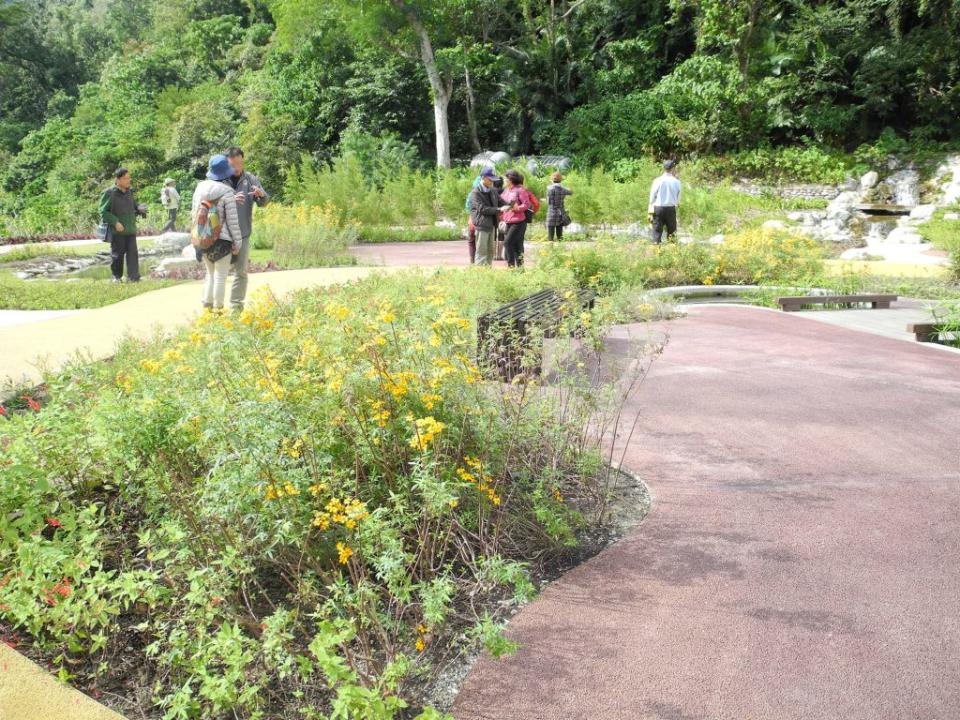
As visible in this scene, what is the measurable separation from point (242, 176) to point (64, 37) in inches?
2378

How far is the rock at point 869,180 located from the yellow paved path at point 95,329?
19.2 meters

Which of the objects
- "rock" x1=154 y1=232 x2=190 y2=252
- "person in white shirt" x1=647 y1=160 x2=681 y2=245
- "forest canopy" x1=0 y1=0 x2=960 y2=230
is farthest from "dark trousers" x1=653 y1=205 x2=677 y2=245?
"forest canopy" x1=0 y1=0 x2=960 y2=230

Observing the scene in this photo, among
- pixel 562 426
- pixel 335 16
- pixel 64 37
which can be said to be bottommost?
pixel 562 426

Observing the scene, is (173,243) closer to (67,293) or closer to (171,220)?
(171,220)

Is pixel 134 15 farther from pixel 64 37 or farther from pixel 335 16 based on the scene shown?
pixel 335 16

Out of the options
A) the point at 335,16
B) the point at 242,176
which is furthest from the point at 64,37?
the point at 242,176

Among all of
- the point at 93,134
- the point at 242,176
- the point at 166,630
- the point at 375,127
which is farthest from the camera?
the point at 93,134

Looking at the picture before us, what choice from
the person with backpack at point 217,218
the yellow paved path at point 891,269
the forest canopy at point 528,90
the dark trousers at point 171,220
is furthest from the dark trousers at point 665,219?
the dark trousers at point 171,220

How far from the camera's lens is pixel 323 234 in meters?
14.8

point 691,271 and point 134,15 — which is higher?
point 134,15

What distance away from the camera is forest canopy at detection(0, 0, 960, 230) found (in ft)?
88.6

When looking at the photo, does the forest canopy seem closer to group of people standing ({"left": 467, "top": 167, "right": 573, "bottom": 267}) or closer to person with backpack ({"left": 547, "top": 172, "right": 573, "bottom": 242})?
person with backpack ({"left": 547, "top": 172, "right": 573, "bottom": 242})

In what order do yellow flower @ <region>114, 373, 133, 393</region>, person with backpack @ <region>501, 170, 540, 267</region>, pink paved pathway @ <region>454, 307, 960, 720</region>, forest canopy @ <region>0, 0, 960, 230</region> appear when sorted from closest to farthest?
1. pink paved pathway @ <region>454, 307, 960, 720</region>
2. yellow flower @ <region>114, 373, 133, 393</region>
3. person with backpack @ <region>501, 170, 540, 267</region>
4. forest canopy @ <region>0, 0, 960, 230</region>

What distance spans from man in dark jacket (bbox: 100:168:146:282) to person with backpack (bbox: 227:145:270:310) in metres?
4.20
